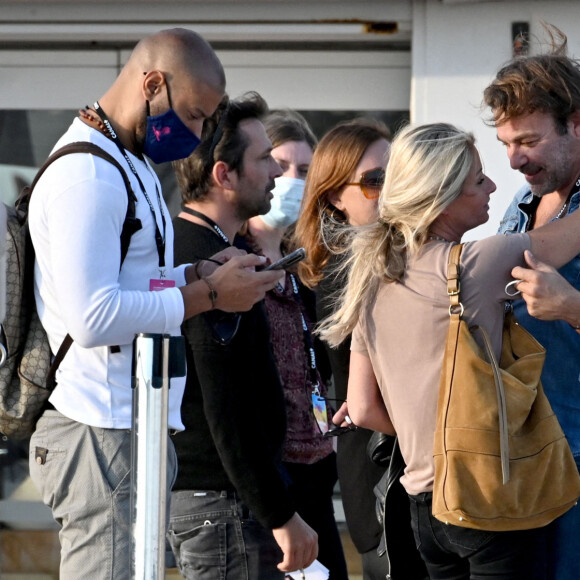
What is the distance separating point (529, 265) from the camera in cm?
228

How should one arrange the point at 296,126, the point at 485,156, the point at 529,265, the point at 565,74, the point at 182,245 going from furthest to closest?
the point at 485,156 → the point at 296,126 → the point at 182,245 → the point at 565,74 → the point at 529,265

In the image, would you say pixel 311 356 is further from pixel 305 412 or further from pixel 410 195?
pixel 410 195

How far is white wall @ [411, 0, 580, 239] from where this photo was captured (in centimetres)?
482

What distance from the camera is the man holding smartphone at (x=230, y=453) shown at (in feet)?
9.24

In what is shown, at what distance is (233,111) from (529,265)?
144 cm

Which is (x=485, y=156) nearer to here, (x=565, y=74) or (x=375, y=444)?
(x=565, y=74)

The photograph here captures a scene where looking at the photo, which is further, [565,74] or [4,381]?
[565,74]

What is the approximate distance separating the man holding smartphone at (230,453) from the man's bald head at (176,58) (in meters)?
0.50

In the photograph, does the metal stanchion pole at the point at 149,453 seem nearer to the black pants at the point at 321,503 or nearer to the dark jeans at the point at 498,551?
the dark jeans at the point at 498,551

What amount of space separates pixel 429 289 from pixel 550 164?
2.23ft

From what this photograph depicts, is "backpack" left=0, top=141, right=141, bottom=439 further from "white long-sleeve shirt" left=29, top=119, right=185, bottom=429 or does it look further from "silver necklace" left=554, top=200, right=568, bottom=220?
"silver necklace" left=554, top=200, right=568, bottom=220

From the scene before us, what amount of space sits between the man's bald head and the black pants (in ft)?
4.47

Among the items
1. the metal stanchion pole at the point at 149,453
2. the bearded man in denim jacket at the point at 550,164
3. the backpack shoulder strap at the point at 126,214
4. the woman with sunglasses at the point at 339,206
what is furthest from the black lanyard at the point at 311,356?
the metal stanchion pole at the point at 149,453

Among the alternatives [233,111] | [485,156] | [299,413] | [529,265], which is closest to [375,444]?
[299,413]
